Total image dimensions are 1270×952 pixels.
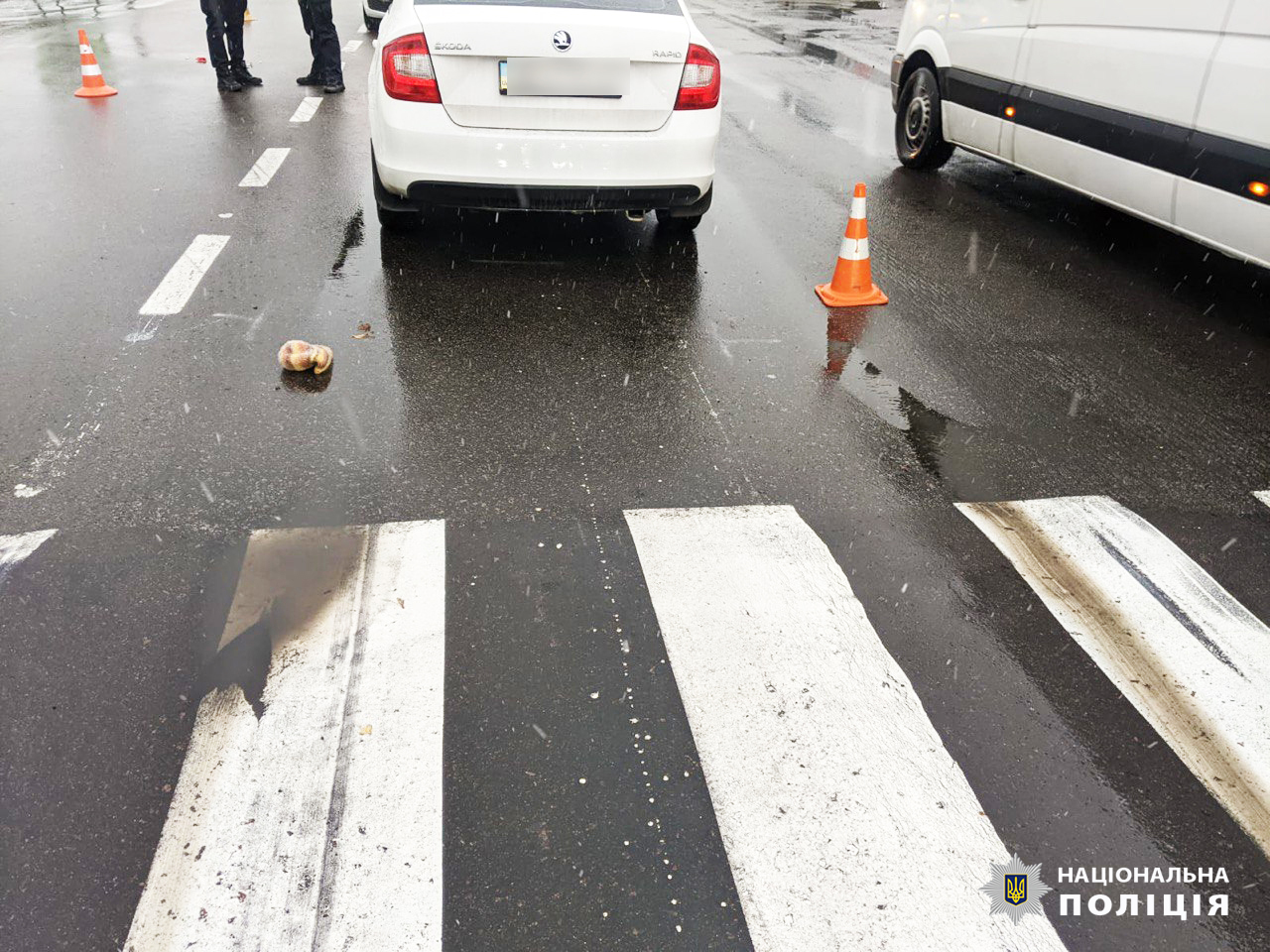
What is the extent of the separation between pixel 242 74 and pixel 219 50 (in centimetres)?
39

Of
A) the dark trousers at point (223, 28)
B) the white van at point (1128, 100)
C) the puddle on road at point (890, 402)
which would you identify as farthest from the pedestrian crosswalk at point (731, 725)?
the dark trousers at point (223, 28)

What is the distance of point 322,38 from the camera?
38.7 feet

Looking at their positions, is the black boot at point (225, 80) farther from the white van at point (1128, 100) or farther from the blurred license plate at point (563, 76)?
the white van at point (1128, 100)

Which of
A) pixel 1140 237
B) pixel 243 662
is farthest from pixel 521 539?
pixel 1140 237

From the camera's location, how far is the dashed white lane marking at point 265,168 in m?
8.00

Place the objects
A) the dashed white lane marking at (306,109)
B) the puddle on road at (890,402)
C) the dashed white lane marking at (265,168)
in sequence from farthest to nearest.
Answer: the dashed white lane marking at (306,109), the dashed white lane marking at (265,168), the puddle on road at (890,402)

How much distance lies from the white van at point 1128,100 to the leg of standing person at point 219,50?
7.57 meters

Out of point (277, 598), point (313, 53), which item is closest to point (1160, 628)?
point (277, 598)

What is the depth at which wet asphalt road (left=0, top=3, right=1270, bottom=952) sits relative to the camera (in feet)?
8.23

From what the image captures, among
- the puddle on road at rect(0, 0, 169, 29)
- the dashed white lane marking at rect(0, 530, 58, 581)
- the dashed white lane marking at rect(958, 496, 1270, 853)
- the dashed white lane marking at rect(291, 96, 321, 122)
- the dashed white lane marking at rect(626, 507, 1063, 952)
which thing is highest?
the dashed white lane marking at rect(0, 530, 58, 581)

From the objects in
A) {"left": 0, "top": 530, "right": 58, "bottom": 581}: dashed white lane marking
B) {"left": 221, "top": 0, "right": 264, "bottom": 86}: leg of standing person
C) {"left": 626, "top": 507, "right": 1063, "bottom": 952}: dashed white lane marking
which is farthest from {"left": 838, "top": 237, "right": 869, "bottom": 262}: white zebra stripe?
{"left": 221, "top": 0, "right": 264, "bottom": 86}: leg of standing person

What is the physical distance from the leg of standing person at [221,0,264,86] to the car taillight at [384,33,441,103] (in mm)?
7129

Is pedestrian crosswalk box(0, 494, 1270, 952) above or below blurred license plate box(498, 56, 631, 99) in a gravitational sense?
below

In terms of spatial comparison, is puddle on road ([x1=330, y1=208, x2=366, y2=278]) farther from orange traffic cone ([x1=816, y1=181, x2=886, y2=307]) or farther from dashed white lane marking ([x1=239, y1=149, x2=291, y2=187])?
orange traffic cone ([x1=816, y1=181, x2=886, y2=307])
